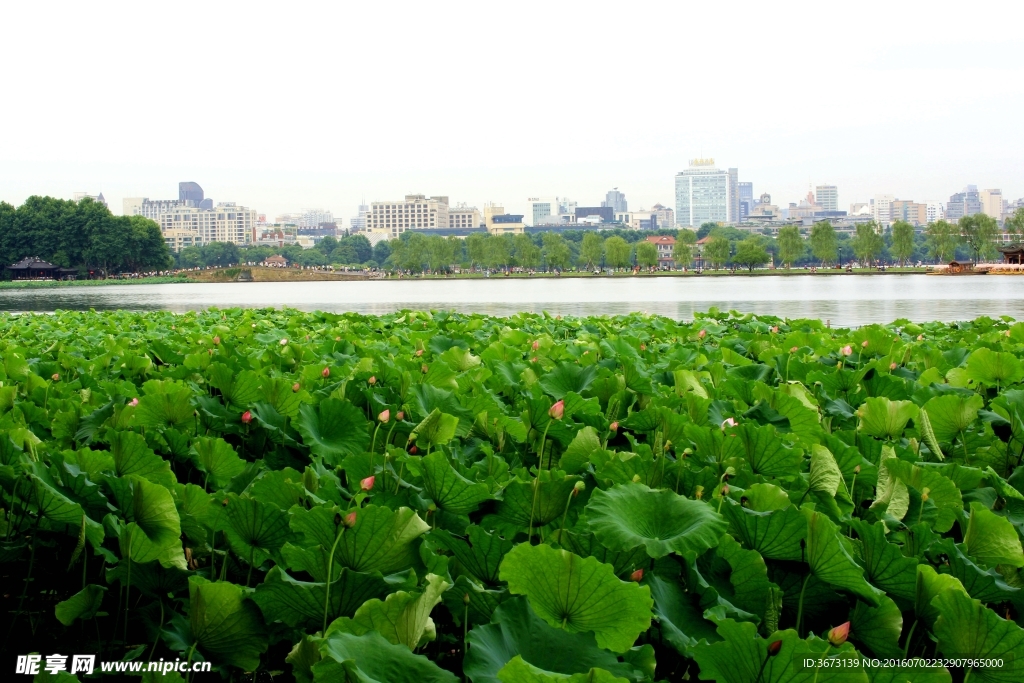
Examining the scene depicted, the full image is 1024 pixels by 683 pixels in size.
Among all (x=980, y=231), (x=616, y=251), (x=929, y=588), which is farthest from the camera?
(x=616, y=251)

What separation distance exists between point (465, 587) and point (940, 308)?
74.3 feet

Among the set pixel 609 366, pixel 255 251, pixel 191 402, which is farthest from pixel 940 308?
pixel 255 251

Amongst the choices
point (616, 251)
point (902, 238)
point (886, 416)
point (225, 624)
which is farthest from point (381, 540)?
point (616, 251)

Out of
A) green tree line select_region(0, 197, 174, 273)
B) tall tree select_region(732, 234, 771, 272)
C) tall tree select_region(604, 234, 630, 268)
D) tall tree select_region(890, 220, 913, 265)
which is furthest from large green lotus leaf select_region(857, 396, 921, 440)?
tall tree select_region(732, 234, 771, 272)

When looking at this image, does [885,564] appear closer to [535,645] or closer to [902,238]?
[535,645]

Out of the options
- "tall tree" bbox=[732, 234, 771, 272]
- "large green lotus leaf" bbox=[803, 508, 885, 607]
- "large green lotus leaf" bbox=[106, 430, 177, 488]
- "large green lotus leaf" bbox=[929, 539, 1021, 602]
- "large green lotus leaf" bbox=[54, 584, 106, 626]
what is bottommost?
"large green lotus leaf" bbox=[54, 584, 106, 626]

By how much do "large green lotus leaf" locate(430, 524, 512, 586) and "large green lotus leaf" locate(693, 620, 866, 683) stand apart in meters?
0.32

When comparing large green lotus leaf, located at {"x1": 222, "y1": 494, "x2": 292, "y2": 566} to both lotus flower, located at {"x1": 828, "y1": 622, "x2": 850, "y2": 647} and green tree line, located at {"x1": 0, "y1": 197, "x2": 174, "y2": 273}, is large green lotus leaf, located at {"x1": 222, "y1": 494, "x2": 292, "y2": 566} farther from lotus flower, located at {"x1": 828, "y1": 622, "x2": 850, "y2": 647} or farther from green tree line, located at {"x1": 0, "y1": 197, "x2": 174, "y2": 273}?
green tree line, located at {"x1": 0, "y1": 197, "x2": 174, "y2": 273}

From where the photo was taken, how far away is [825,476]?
1.35m

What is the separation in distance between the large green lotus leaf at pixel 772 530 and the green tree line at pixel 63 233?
81077mm

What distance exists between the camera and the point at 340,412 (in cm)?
179

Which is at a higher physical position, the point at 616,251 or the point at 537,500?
the point at 616,251

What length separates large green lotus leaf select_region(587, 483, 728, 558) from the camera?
3.42 feet

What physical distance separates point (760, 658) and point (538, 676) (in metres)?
0.22
